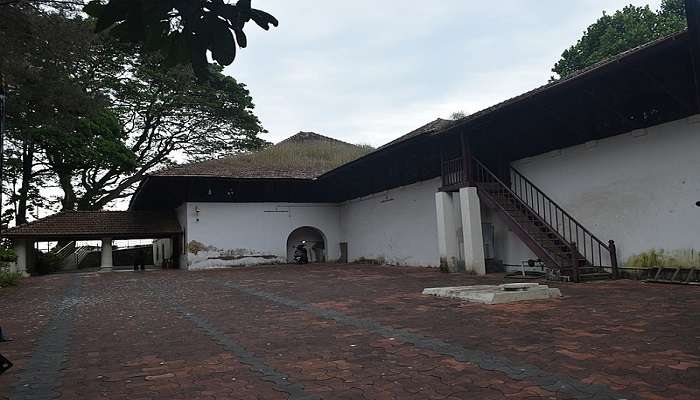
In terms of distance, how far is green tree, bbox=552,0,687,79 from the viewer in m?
23.9

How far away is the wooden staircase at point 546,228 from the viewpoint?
417 inches

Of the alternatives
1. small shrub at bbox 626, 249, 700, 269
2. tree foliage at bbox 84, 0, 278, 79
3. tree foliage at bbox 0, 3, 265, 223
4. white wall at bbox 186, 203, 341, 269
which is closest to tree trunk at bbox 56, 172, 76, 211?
tree foliage at bbox 0, 3, 265, 223

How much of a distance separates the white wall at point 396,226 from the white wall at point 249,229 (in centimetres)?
121

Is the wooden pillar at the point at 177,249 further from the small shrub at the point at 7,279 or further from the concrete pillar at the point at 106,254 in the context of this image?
the small shrub at the point at 7,279

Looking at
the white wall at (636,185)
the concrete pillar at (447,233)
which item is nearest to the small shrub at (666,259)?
the white wall at (636,185)

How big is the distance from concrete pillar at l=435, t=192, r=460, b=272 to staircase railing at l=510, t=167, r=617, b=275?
1.83 meters

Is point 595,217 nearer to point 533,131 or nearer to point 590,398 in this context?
point 533,131

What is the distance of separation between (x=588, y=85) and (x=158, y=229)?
19.5 meters

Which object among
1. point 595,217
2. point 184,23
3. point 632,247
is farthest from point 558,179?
point 184,23

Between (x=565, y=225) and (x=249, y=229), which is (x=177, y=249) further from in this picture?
(x=565, y=225)

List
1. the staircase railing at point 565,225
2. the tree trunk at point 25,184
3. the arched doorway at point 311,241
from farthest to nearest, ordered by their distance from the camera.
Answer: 1. the tree trunk at point 25,184
2. the arched doorway at point 311,241
3. the staircase railing at point 565,225

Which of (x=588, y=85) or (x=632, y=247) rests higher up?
(x=588, y=85)

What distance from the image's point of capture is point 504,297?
298 inches

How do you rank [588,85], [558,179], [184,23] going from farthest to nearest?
[558,179] < [588,85] < [184,23]
